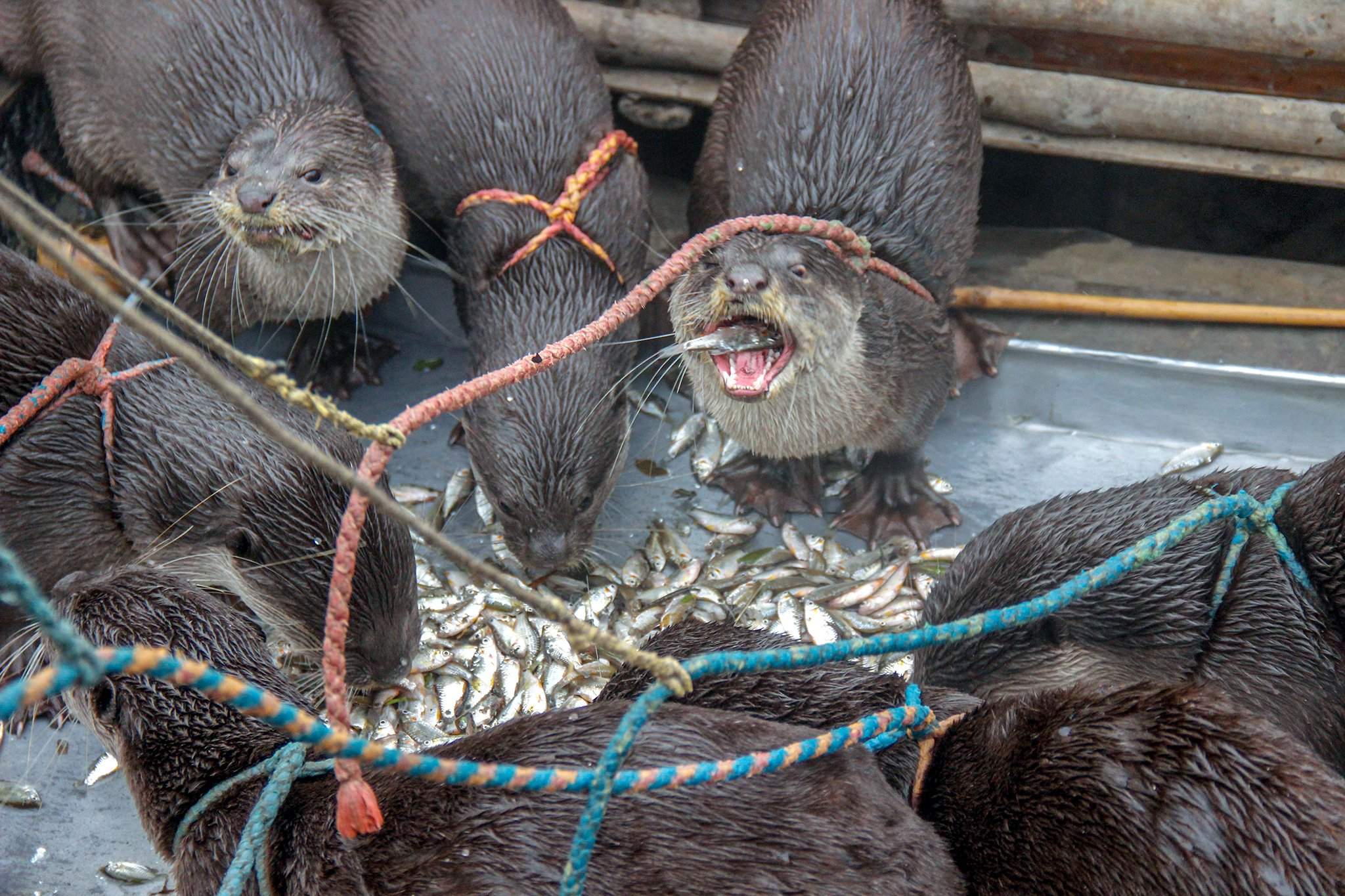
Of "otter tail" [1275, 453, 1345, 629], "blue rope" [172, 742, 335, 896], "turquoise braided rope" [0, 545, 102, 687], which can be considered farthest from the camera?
"otter tail" [1275, 453, 1345, 629]

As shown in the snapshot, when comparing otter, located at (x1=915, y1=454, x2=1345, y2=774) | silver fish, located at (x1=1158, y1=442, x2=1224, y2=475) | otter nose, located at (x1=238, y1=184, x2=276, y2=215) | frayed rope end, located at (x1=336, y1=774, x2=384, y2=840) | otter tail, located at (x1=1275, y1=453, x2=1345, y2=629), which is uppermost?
otter nose, located at (x1=238, y1=184, x2=276, y2=215)

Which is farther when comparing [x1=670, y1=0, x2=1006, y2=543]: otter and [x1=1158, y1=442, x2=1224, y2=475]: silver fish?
[x1=1158, y1=442, x2=1224, y2=475]: silver fish

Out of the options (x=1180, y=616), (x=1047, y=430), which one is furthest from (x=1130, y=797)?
(x=1047, y=430)

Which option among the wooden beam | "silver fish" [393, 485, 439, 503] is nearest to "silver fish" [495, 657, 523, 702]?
"silver fish" [393, 485, 439, 503]

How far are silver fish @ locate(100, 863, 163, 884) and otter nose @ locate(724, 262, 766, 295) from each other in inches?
66.0

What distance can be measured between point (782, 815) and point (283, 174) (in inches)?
85.6

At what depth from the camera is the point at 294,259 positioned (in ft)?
10.5

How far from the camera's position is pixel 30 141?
3.76m

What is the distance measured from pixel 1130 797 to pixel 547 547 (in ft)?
5.30

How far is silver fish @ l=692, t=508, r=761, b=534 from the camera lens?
3191mm

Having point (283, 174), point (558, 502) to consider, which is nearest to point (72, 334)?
point (283, 174)

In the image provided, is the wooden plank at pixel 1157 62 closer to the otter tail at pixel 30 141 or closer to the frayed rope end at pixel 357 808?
the otter tail at pixel 30 141

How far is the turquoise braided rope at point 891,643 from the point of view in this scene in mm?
1311

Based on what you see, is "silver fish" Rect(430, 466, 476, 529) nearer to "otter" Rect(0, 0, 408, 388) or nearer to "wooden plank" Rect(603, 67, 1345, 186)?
"otter" Rect(0, 0, 408, 388)
